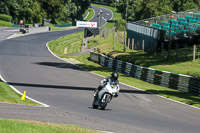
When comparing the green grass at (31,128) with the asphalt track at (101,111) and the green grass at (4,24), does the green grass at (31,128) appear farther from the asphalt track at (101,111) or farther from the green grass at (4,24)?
the green grass at (4,24)

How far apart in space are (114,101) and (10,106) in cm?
674

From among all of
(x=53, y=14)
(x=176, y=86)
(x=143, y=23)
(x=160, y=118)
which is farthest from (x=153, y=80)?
(x=53, y=14)

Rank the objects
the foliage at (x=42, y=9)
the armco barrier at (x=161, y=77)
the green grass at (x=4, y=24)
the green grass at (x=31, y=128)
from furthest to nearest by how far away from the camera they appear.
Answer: the foliage at (x=42, y=9) → the green grass at (x=4, y=24) → the armco barrier at (x=161, y=77) → the green grass at (x=31, y=128)

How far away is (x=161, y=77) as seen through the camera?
32000 mm

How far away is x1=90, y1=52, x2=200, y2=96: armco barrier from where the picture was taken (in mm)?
27503

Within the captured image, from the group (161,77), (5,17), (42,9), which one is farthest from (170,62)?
(42,9)

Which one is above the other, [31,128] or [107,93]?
[31,128]

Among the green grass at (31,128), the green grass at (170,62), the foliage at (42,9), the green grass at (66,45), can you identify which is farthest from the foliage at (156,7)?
the green grass at (31,128)

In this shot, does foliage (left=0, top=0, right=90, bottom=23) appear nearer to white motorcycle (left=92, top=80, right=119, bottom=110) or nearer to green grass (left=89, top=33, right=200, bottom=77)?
green grass (left=89, top=33, right=200, bottom=77)

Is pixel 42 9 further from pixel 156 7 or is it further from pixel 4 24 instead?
pixel 156 7

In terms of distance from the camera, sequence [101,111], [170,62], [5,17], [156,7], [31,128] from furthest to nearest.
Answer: [5,17] < [156,7] < [170,62] < [101,111] < [31,128]

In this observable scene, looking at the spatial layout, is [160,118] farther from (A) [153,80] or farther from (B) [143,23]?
(B) [143,23]

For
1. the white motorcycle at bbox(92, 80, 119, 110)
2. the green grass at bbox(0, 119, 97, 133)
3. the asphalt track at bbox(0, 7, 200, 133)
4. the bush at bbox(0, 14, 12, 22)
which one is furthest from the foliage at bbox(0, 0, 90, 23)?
the green grass at bbox(0, 119, 97, 133)

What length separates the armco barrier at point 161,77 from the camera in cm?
2750
